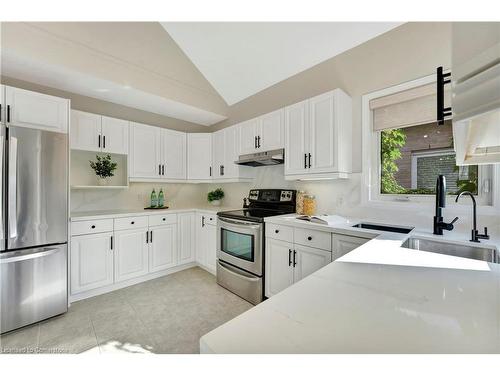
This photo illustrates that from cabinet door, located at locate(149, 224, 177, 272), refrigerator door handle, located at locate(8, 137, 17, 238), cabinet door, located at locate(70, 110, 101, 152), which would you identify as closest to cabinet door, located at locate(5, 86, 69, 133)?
refrigerator door handle, located at locate(8, 137, 17, 238)

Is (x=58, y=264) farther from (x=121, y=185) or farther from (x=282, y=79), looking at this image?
(x=282, y=79)

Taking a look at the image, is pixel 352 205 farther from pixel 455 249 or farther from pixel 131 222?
pixel 131 222

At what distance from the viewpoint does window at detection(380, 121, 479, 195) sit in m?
1.90

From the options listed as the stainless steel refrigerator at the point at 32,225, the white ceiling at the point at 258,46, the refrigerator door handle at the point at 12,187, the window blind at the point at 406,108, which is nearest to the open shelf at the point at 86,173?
the stainless steel refrigerator at the point at 32,225

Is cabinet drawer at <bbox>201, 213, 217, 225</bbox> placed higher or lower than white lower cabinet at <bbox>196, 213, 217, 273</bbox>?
higher

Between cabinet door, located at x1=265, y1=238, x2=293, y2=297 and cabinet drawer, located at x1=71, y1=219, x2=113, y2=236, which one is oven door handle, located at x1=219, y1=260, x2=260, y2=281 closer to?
cabinet door, located at x1=265, y1=238, x2=293, y2=297

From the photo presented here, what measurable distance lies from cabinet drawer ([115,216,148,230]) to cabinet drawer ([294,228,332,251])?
2.04m

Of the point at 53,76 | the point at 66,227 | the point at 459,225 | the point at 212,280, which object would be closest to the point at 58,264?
the point at 66,227

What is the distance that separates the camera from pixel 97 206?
3148 millimetres

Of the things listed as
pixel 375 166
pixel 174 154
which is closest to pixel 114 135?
pixel 174 154

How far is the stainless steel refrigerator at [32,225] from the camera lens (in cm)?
190

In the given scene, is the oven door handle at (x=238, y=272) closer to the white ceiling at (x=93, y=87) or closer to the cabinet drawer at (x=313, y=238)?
the cabinet drawer at (x=313, y=238)
